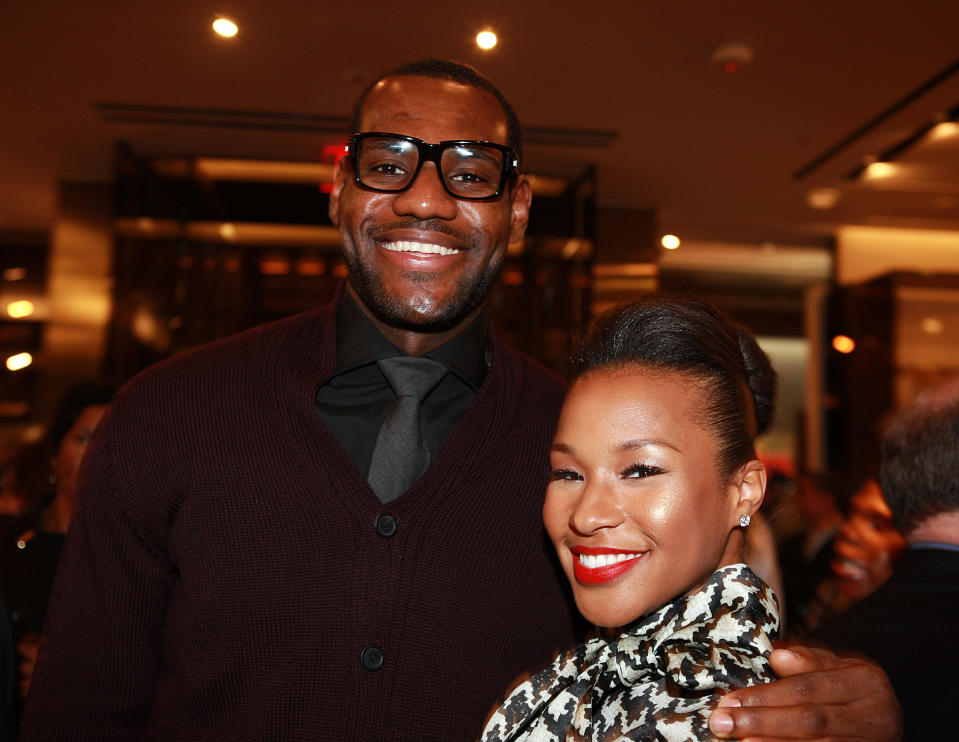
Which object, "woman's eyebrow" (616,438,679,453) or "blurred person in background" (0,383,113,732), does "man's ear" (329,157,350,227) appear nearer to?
"woman's eyebrow" (616,438,679,453)

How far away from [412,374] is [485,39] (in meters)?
3.76

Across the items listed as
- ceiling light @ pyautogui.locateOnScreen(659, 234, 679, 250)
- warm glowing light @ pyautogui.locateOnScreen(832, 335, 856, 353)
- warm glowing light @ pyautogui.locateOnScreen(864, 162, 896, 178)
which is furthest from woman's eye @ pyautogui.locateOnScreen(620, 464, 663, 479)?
warm glowing light @ pyautogui.locateOnScreen(832, 335, 856, 353)

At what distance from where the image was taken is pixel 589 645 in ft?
4.10

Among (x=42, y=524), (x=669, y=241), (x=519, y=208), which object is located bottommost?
(x=42, y=524)

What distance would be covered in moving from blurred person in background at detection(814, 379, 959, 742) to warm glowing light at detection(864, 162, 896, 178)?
220 inches

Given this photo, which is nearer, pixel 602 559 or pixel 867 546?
pixel 602 559

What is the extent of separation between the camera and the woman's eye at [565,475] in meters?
1.20

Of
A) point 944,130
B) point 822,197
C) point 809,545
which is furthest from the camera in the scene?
point 822,197

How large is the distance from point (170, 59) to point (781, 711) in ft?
17.4

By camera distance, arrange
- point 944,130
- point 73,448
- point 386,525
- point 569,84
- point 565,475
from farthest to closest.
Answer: point 944,130 → point 569,84 → point 73,448 → point 386,525 → point 565,475

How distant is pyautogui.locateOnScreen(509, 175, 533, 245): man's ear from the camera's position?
1.66m

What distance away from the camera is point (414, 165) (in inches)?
59.4

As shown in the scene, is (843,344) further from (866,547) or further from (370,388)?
(370,388)

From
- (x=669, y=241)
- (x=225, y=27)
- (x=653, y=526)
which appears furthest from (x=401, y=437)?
(x=669, y=241)
